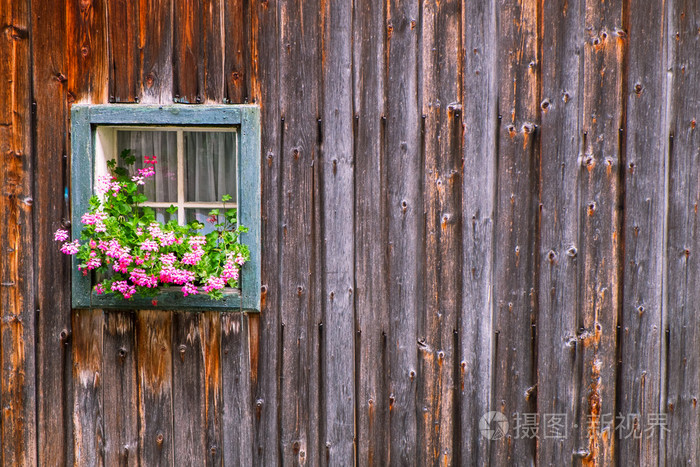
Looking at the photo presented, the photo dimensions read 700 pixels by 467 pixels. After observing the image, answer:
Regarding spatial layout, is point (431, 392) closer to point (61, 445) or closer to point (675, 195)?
point (675, 195)

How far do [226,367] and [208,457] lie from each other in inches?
17.6

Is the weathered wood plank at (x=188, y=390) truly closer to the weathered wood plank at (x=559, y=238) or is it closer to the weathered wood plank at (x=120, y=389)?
the weathered wood plank at (x=120, y=389)

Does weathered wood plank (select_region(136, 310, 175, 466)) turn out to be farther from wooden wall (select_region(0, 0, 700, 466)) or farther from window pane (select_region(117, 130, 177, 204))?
window pane (select_region(117, 130, 177, 204))

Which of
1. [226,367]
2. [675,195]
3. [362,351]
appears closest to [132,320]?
[226,367]

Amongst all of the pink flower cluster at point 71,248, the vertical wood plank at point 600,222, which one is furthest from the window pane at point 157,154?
the vertical wood plank at point 600,222

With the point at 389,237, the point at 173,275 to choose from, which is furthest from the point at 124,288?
the point at 389,237

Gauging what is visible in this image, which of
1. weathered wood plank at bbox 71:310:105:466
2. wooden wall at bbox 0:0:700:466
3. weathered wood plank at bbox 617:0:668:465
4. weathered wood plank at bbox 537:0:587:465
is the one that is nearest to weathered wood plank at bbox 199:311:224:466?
wooden wall at bbox 0:0:700:466

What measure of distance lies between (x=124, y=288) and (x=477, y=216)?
1.62 meters

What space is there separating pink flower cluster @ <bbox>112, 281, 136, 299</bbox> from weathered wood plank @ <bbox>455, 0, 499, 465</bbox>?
1.50m

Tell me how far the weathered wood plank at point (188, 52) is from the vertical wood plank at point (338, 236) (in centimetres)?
57

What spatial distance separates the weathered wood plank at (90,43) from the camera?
2441 mm

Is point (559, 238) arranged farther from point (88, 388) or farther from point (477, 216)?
point (88, 388)

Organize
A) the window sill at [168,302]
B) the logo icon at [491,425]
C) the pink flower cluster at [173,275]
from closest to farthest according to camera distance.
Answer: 1. the pink flower cluster at [173,275]
2. the window sill at [168,302]
3. the logo icon at [491,425]

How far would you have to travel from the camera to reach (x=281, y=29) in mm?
2434
